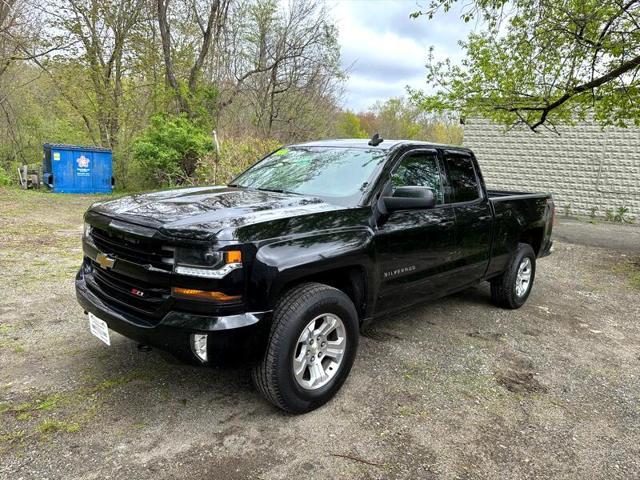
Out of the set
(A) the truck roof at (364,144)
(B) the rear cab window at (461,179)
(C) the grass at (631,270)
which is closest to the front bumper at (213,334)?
(A) the truck roof at (364,144)

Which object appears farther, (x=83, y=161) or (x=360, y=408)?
(x=83, y=161)

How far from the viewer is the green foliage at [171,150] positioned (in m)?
13.3

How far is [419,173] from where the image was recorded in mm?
4027

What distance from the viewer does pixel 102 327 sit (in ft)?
9.86

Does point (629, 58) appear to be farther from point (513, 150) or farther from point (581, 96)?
Result: point (513, 150)

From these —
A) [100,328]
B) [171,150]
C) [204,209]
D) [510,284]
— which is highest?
[171,150]

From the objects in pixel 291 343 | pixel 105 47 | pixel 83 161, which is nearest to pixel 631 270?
pixel 291 343

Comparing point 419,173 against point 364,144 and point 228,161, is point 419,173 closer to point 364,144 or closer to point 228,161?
point 364,144

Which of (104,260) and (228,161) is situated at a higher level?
(228,161)

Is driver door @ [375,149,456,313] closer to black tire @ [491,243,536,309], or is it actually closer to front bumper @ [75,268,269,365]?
front bumper @ [75,268,269,365]

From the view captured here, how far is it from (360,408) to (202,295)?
136 cm

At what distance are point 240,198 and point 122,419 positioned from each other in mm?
1656

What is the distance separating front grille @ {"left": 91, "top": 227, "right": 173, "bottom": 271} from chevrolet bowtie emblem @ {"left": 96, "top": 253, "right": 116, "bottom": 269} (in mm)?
32

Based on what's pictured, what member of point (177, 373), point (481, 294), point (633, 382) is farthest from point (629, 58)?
point (177, 373)
